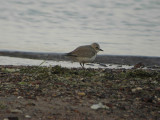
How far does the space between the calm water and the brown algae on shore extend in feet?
16.3

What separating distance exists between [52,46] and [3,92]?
7412 millimetres

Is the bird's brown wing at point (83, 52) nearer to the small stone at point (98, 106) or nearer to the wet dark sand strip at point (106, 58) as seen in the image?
the wet dark sand strip at point (106, 58)

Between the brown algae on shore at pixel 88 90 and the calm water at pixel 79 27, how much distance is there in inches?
195

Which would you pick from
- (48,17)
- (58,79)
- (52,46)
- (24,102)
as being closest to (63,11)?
(48,17)

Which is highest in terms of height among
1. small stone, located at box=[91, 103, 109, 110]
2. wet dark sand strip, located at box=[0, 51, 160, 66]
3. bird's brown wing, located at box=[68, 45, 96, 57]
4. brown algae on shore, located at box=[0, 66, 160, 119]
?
bird's brown wing, located at box=[68, 45, 96, 57]

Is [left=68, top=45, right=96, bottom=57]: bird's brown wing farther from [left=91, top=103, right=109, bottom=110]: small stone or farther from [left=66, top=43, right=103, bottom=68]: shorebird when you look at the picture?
[left=91, top=103, right=109, bottom=110]: small stone

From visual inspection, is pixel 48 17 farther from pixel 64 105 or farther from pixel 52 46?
pixel 64 105

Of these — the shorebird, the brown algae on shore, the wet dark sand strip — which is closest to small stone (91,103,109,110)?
the brown algae on shore

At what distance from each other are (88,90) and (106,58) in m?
6.26

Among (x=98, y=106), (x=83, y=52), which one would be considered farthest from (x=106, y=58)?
(x=98, y=106)

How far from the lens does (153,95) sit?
726cm

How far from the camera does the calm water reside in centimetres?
1461

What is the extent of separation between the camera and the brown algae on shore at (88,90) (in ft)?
21.0

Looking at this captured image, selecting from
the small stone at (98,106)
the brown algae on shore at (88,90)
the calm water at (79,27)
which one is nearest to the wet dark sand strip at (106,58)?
the calm water at (79,27)
